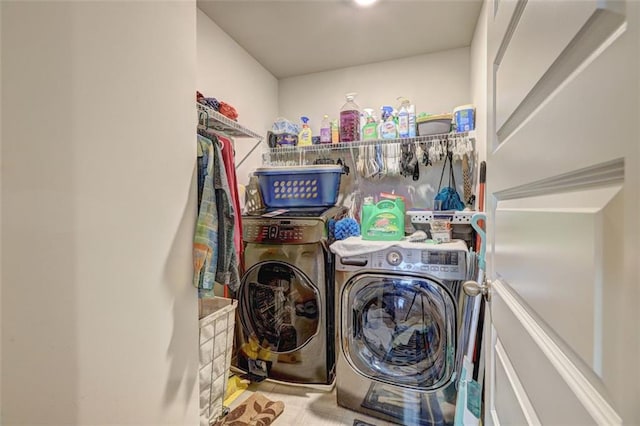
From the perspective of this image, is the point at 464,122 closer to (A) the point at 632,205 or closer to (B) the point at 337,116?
(B) the point at 337,116

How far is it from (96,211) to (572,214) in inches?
40.0

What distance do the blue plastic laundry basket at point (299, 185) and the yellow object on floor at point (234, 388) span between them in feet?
3.93

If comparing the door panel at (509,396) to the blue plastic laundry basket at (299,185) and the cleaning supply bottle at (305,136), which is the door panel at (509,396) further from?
the cleaning supply bottle at (305,136)

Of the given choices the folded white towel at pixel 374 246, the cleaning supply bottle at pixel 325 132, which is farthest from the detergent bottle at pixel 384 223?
the cleaning supply bottle at pixel 325 132

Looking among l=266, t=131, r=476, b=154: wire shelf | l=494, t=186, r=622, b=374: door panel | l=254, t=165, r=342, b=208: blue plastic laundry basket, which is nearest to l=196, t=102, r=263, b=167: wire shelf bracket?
l=254, t=165, r=342, b=208: blue plastic laundry basket

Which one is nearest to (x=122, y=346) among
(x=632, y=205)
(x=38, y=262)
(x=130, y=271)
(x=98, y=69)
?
(x=130, y=271)

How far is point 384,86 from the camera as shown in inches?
96.0

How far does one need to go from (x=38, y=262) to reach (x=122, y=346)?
0.36m

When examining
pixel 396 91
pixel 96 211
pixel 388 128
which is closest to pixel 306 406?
pixel 96 211

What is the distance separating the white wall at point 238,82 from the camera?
1.89 meters

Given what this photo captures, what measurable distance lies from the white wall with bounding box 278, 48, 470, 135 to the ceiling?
0.08 meters

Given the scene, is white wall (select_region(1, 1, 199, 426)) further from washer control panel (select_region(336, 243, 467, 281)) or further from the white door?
the white door

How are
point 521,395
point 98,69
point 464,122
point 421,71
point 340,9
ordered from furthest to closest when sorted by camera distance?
point 421,71 < point 464,122 < point 340,9 < point 98,69 < point 521,395

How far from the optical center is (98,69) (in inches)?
30.1
